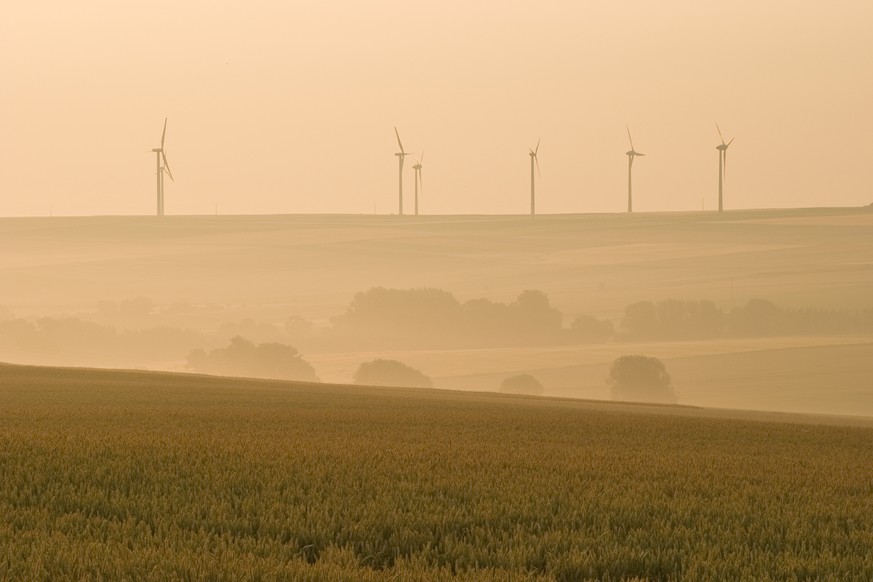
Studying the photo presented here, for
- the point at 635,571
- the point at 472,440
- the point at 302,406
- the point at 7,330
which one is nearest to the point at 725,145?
the point at 7,330

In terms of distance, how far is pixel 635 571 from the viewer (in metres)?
9.82

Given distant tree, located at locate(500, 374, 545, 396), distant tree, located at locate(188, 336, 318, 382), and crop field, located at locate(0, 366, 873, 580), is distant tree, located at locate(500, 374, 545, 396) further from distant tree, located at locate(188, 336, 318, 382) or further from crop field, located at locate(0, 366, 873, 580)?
crop field, located at locate(0, 366, 873, 580)

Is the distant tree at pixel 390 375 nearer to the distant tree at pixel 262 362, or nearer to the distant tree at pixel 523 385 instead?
the distant tree at pixel 262 362

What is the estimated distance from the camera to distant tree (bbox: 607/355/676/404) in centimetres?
13900

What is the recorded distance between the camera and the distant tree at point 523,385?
147000 millimetres

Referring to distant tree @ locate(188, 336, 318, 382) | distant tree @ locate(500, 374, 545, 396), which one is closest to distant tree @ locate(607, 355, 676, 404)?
distant tree @ locate(500, 374, 545, 396)

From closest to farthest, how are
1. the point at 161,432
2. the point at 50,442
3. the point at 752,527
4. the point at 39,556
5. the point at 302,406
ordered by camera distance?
the point at 39,556, the point at 752,527, the point at 50,442, the point at 161,432, the point at 302,406

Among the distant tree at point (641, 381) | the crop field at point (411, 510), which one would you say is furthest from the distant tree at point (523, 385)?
the crop field at point (411, 510)

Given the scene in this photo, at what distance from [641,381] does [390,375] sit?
32649mm

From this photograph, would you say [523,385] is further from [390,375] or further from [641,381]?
[390,375]

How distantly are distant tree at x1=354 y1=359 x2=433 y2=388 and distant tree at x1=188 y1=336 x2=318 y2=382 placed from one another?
7.10 metres

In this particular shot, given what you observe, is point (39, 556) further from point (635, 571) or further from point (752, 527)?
point (752, 527)

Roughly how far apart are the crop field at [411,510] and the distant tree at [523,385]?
127 metres

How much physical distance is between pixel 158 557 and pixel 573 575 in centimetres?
333
